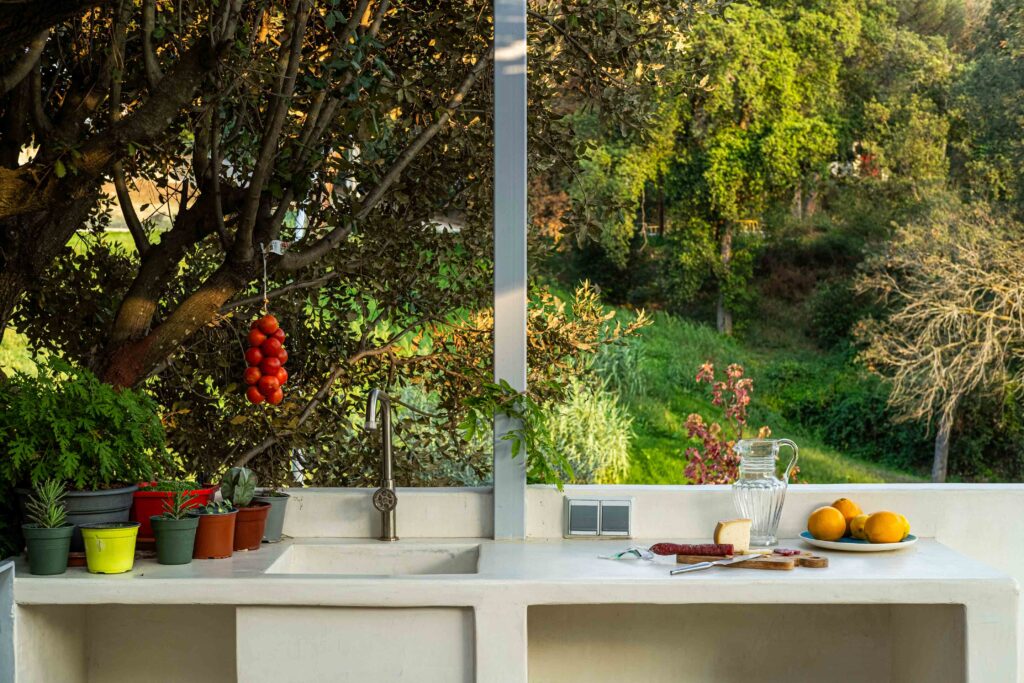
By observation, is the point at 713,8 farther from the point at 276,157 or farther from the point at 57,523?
the point at 57,523

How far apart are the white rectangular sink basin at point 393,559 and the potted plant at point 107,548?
1.44 feet

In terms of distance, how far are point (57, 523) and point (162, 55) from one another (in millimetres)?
2331

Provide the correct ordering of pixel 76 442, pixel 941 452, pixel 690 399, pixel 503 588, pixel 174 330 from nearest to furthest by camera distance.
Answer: pixel 503 588
pixel 76 442
pixel 174 330
pixel 941 452
pixel 690 399

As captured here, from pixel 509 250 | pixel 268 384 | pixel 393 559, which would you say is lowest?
pixel 393 559

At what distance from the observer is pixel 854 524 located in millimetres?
2650

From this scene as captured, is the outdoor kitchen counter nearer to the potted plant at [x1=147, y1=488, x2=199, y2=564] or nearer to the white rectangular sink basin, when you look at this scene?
the potted plant at [x1=147, y1=488, x2=199, y2=564]

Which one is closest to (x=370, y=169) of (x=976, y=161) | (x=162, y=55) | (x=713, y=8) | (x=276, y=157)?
(x=276, y=157)

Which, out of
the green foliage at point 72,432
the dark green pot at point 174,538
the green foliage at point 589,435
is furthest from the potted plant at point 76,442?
the green foliage at point 589,435

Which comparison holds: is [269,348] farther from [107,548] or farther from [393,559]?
[107,548]

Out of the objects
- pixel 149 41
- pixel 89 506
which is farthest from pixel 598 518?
pixel 149 41

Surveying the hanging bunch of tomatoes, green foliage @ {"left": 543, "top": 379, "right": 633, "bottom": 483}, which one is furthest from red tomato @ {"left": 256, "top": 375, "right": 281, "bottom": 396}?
green foliage @ {"left": 543, "top": 379, "right": 633, "bottom": 483}

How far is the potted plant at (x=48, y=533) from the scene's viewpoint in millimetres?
2312

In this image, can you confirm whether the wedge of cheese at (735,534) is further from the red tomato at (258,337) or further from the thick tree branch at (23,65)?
the thick tree branch at (23,65)

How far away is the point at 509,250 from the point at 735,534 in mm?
825
